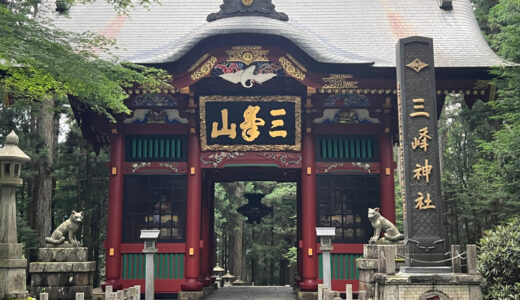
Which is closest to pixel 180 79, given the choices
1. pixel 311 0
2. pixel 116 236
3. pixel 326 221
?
pixel 116 236

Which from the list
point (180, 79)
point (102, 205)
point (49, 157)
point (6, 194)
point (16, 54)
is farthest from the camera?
point (102, 205)

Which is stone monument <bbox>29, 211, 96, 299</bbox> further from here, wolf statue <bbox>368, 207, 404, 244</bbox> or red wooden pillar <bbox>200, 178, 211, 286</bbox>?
wolf statue <bbox>368, 207, 404, 244</bbox>

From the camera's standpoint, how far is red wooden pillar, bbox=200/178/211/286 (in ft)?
Result: 49.2

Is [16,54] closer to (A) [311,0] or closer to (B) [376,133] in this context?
(B) [376,133]

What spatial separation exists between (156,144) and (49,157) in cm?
637

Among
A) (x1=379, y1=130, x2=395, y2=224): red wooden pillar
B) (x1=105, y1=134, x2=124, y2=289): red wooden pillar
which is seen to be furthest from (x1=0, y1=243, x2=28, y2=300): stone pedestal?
(x1=379, y1=130, x2=395, y2=224): red wooden pillar

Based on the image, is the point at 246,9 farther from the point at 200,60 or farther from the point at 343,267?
the point at 343,267

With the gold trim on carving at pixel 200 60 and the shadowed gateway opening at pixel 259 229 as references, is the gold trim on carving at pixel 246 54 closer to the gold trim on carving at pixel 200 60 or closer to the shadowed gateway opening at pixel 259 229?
the gold trim on carving at pixel 200 60

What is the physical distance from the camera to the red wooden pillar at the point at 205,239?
49.2 ft

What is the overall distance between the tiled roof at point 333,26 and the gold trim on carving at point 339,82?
18.1 inches

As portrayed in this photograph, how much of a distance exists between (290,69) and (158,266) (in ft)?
19.7

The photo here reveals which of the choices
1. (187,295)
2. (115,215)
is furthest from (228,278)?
(115,215)

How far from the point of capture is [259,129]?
Answer: 13328 millimetres

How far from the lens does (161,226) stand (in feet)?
43.8
